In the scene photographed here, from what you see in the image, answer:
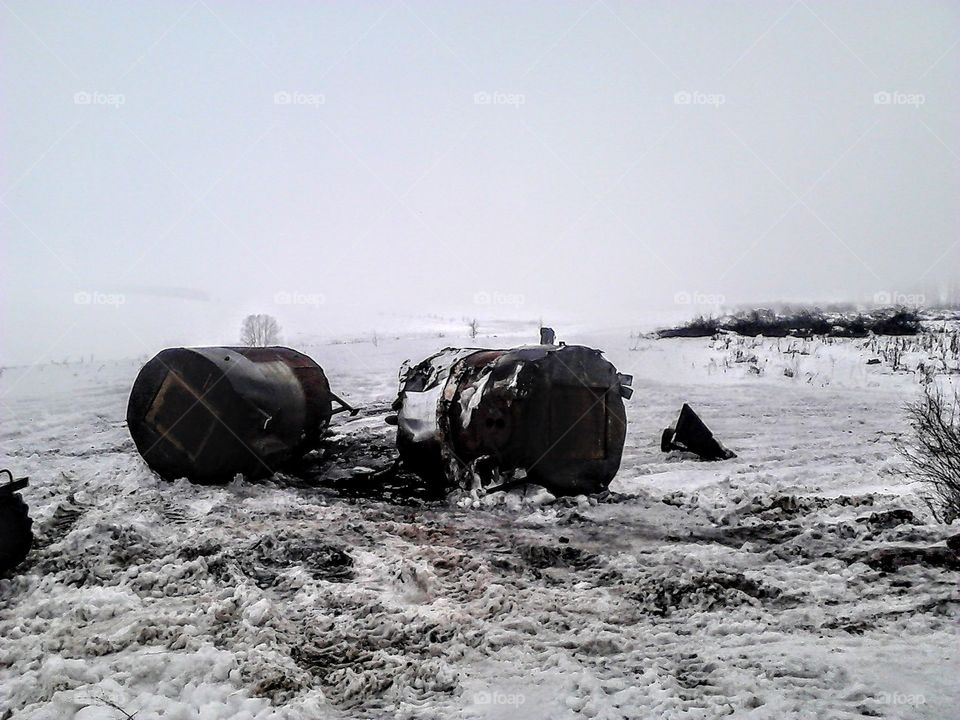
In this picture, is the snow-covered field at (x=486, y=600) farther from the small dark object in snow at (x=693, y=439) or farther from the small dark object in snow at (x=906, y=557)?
the small dark object in snow at (x=693, y=439)

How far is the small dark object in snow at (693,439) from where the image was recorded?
793 cm

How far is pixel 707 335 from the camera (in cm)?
2006

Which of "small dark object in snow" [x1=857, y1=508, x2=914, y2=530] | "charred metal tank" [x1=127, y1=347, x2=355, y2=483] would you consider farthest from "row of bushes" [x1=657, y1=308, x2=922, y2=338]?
"charred metal tank" [x1=127, y1=347, x2=355, y2=483]

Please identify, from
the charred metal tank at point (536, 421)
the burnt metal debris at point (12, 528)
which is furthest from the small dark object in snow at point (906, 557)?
the burnt metal debris at point (12, 528)

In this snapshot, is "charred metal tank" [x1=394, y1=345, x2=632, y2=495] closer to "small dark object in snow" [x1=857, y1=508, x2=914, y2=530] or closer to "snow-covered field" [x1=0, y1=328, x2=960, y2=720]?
"snow-covered field" [x1=0, y1=328, x2=960, y2=720]

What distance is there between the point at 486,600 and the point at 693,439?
5018 millimetres

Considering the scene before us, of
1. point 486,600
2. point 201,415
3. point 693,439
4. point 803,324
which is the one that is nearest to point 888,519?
point 693,439

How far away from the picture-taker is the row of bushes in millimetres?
18031

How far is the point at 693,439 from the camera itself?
317 inches

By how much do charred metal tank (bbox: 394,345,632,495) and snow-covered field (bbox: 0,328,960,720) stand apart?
316 millimetres

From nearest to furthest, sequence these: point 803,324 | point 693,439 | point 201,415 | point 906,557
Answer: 1. point 906,557
2. point 201,415
3. point 693,439
4. point 803,324

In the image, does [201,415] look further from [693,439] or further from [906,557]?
[906,557]

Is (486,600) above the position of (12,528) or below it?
below

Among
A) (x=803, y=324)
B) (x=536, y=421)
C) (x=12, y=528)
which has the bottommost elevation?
(x=12, y=528)
